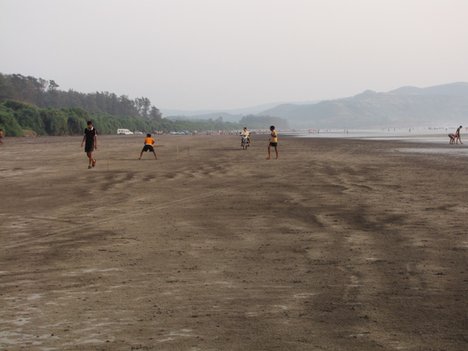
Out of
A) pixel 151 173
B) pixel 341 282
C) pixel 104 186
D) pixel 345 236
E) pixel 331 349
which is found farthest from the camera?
pixel 151 173

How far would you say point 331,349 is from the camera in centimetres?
486

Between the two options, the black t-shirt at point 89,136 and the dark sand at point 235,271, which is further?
the black t-shirt at point 89,136

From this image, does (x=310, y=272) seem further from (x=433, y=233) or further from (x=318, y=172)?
(x=318, y=172)

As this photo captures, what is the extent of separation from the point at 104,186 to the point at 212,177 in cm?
446

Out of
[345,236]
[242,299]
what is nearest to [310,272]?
[242,299]

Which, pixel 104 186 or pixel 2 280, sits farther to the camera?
pixel 104 186

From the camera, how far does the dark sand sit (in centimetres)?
524

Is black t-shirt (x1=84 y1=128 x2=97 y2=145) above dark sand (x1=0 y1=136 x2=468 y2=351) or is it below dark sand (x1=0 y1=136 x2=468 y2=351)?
above

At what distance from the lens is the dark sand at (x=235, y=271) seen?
5.24 metres

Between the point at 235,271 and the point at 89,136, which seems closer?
the point at 235,271

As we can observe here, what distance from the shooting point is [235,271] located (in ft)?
24.8

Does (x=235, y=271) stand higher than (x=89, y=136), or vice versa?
(x=89, y=136)

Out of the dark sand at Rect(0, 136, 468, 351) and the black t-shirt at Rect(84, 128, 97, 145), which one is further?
the black t-shirt at Rect(84, 128, 97, 145)

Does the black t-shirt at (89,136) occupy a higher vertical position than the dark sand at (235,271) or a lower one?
higher
